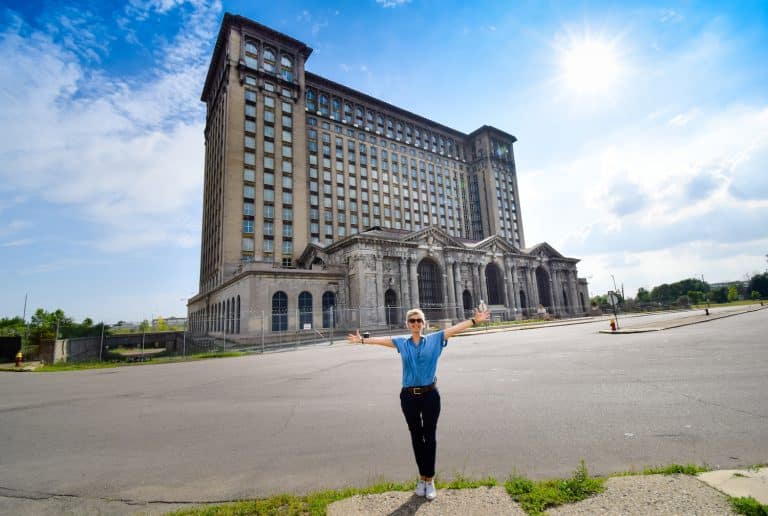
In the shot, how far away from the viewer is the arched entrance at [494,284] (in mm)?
55062

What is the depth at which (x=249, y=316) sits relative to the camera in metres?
33.8

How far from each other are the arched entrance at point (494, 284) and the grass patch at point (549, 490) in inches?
2089

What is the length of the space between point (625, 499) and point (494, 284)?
5476 centimetres

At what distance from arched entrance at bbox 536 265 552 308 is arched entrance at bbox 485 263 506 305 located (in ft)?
35.5

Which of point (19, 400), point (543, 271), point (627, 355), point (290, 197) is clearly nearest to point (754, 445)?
point (627, 355)

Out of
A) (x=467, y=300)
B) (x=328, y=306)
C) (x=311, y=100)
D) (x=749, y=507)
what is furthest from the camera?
(x=311, y=100)

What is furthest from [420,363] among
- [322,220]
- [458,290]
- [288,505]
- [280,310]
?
[322,220]

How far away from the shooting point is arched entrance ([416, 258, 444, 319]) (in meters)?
46.4

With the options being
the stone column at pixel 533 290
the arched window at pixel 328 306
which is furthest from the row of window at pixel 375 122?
the arched window at pixel 328 306

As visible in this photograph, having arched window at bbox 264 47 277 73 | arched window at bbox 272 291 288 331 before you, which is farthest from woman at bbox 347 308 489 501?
arched window at bbox 264 47 277 73

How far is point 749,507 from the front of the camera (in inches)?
115

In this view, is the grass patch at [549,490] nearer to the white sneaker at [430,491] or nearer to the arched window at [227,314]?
the white sneaker at [430,491]

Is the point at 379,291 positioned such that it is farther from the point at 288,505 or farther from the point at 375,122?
the point at 375,122

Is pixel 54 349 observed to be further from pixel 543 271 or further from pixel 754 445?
pixel 543 271
